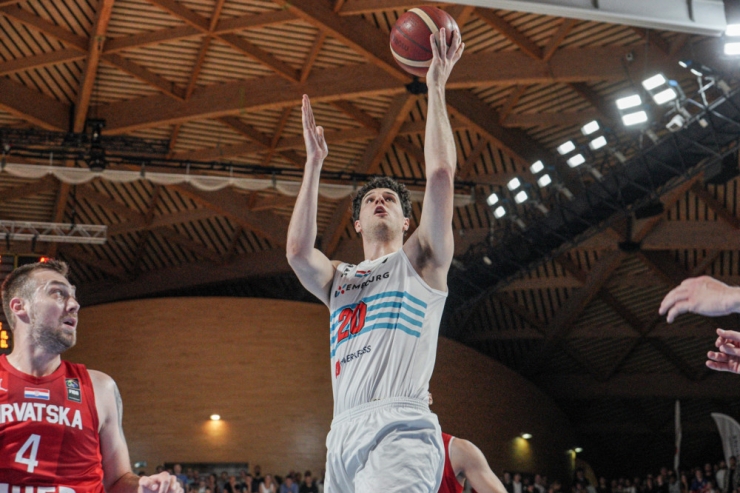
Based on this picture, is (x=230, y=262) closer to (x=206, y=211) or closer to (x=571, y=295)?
(x=206, y=211)

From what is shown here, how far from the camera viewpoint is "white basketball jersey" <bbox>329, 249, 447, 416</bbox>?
462cm

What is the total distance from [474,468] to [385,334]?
3.07 meters

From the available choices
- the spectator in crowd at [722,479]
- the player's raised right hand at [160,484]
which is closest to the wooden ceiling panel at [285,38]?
the spectator in crowd at [722,479]

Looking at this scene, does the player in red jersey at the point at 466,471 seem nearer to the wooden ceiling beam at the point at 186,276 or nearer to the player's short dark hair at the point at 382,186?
the player's short dark hair at the point at 382,186

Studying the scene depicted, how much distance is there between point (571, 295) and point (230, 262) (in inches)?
453

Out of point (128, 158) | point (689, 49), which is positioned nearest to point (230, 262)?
point (128, 158)

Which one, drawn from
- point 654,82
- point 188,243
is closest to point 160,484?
point 654,82

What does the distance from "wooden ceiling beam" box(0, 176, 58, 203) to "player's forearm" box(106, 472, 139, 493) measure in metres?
21.9

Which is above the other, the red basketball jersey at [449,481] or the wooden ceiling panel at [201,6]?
the wooden ceiling panel at [201,6]

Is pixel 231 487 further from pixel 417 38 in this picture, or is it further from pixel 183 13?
pixel 417 38

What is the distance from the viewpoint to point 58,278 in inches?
191

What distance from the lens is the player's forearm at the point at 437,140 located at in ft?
15.5

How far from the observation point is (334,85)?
804 inches

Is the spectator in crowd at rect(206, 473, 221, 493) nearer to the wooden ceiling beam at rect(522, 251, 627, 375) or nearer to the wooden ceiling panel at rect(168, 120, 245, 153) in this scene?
the wooden ceiling panel at rect(168, 120, 245, 153)
